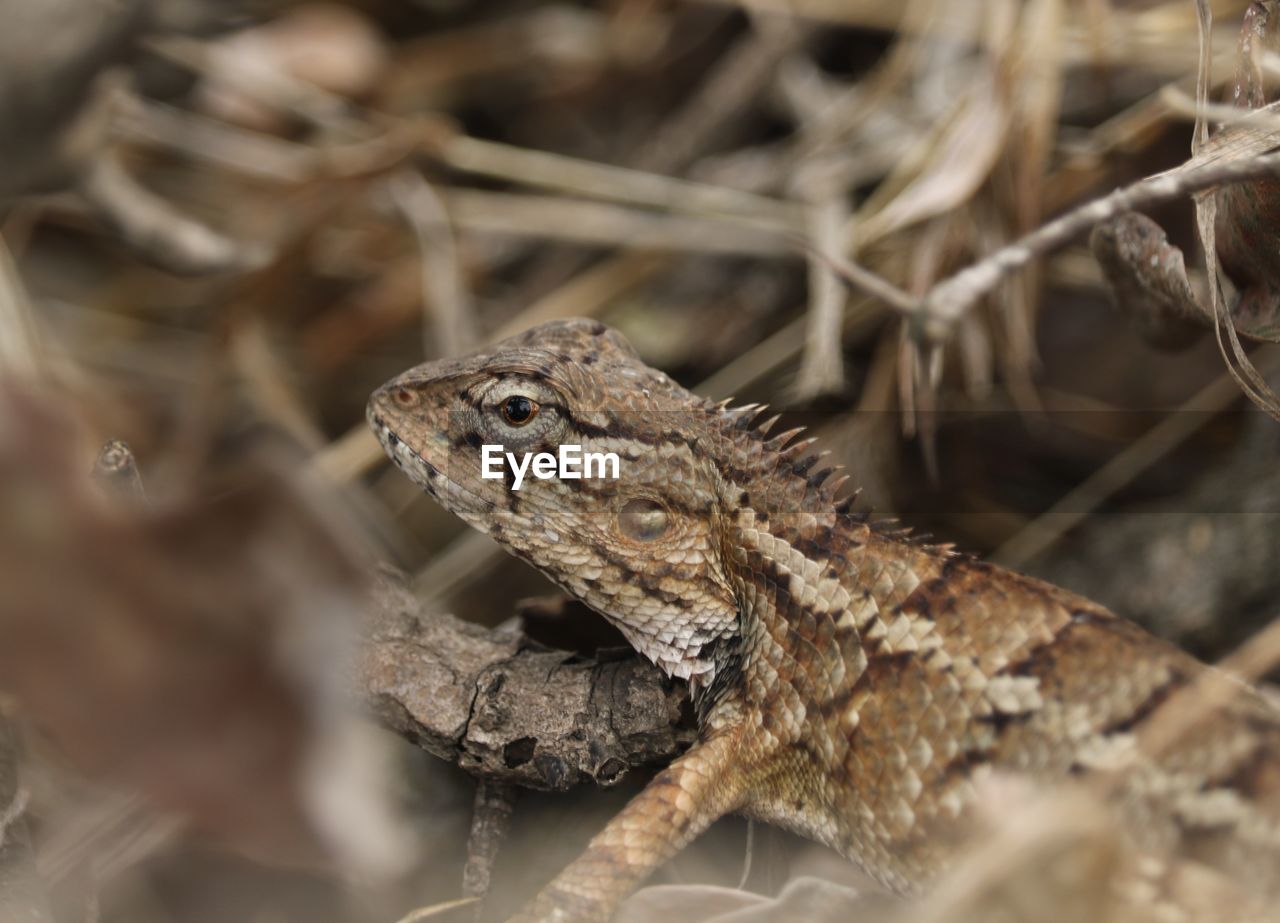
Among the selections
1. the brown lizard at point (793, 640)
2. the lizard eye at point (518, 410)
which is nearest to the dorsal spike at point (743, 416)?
the brown lizard at point (793, 640)

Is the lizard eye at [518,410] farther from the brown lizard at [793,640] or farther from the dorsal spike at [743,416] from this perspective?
the dorsal spike at [743,416]

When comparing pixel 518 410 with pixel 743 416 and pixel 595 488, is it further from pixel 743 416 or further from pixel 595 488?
pixel 743 416

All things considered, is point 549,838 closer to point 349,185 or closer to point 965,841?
point 965,841

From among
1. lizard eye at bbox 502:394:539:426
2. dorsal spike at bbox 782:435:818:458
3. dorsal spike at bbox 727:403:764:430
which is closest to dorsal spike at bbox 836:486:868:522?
dorsal spike at bbox 782:435:818:458

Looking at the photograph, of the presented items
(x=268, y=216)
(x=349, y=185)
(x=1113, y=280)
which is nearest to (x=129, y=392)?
(x=268, y=216)

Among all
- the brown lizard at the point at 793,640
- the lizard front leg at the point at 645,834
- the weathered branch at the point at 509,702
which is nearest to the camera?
the brown lizard at the point at 793,640

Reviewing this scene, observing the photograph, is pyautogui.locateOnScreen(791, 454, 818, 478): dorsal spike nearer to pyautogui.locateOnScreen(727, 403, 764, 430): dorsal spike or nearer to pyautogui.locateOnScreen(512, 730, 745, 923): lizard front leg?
pyautogui.locateOnScreen(727, 403, 764, 430): dorsal spike

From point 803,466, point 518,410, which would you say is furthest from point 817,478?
point 518,410
